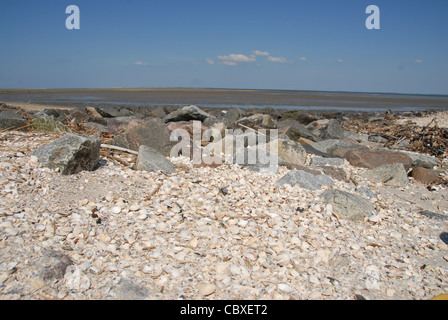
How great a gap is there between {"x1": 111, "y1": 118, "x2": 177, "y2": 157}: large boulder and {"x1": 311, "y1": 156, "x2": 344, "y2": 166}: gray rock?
2.34 meters

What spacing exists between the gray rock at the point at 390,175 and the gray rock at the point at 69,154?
153 inches

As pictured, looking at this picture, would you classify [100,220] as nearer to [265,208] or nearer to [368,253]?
[265,208]

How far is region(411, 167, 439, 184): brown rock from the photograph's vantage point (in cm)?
505

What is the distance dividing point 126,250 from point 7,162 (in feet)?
5.94

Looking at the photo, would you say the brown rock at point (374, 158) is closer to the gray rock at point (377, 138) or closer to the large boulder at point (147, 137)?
the gray rock at point (377, 138)

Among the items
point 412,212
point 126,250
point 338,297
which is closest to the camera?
point 338,297

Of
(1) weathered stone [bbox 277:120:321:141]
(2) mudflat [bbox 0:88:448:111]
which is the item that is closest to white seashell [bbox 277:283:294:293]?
(1) weathered stone [bbox 277:120:321:141]

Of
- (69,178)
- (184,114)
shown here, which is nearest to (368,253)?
(69,178)

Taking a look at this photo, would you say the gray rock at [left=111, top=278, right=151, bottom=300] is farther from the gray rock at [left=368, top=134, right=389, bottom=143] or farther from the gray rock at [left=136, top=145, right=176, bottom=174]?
the gray rock at [left=368, top=134, right=389, bottom=143]

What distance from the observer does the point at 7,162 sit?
3297mm

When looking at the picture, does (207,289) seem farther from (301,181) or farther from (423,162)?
(423,162)

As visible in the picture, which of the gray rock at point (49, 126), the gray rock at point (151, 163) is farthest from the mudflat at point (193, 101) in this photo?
the gray rock at point (151, 163)

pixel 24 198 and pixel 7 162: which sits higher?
pixel 7 162

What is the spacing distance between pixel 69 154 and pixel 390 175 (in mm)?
4327
